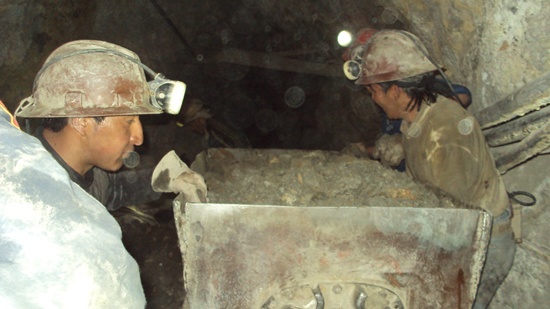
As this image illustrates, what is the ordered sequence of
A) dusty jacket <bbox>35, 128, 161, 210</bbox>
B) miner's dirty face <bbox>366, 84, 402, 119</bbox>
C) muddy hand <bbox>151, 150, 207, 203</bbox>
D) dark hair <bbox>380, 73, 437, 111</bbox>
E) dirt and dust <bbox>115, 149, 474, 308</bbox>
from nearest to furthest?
muddy hand <bbox>151, 150, 207, 203</bbox> < dirt and dust <bbox>115, 149, 474, 308</bbox> < dark hair <bbox>380, 73, 437, 111</bbox> < miner's dirty face <bbox>366, 84, 402, 119</bbox> < dusty jacket <bbox>35, 128, 161, 210</bbox>

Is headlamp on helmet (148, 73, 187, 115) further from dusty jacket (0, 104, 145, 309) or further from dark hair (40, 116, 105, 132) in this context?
dusty jacket (0, 104, 145, 309)

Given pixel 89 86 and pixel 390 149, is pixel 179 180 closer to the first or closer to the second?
pixel 89 86

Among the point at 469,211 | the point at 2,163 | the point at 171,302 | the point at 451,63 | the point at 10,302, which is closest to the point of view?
the point at 10,302

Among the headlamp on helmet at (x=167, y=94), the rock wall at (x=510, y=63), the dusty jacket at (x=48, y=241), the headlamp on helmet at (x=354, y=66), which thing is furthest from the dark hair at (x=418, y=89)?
the dusty jacket at (x=48, y=241)

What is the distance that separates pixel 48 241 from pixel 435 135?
2127 mm

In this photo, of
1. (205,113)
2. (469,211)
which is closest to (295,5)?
(205,113)

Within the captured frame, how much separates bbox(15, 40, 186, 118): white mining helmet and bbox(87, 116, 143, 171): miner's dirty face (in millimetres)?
128

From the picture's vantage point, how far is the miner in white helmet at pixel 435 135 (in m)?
2.43

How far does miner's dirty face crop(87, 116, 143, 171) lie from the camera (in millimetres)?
2270

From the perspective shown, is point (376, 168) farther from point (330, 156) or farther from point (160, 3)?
point (160, 3)

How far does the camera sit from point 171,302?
4.15 m

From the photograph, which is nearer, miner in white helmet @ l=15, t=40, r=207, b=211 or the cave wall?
miner in white helmet @ l=15, t=40, r=207, b=211

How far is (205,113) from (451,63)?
3.27 m

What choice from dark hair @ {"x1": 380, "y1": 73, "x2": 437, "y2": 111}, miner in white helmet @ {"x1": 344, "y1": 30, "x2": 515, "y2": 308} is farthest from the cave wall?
dark hair @ {"x1": 380, "y1": 73, "x2": 437, "y2": 111}
